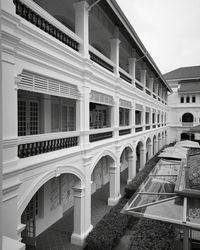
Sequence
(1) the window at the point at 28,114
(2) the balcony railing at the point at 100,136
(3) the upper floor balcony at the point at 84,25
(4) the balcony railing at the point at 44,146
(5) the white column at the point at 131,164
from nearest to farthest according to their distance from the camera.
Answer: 1. (4) the balcony railing at the point at 44,146
2. (3) the upper floor balcony at the point at 84,25
3. (1) the window at the point at 28,114
4. (2) the balcony railing at the point at 100,136
5. (5) the white column at the point at 131,164

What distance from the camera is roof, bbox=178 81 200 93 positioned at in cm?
3302

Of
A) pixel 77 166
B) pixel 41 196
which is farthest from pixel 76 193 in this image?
pixel 41 196

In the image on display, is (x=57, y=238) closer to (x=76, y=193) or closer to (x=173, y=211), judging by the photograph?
(x=76, y=193)

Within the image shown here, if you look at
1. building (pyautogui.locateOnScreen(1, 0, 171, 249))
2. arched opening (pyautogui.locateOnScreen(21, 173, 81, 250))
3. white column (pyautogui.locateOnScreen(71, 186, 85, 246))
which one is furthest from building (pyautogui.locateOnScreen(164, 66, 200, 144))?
white column (pyautogui.locateOnScreen(71, 186, 85, 246))

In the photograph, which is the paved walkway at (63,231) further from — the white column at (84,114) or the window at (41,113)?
the window at (41,113)

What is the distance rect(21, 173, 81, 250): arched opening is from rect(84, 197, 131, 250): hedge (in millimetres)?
1233

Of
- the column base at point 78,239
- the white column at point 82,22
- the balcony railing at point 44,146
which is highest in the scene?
the white column at point 82,22

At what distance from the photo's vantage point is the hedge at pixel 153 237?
23.2ft

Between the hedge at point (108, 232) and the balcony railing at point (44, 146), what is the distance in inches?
148

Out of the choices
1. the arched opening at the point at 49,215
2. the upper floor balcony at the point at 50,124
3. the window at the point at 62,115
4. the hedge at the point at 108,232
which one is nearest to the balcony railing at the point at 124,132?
the upper floor balcony at the point at 50,124

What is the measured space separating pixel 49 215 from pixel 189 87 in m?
31.8

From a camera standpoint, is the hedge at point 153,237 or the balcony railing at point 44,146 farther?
the hedge at point 153,237

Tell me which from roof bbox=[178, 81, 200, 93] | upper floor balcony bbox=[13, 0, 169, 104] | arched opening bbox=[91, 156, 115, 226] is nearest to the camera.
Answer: upper floor balcony bbox=[13, 0, 169, 104]

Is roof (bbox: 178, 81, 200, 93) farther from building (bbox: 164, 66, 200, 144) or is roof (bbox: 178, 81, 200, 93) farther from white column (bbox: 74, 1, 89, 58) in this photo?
white column (bbox: 74, 1, 89, 58)
